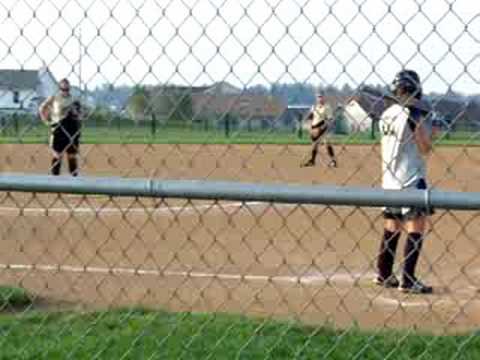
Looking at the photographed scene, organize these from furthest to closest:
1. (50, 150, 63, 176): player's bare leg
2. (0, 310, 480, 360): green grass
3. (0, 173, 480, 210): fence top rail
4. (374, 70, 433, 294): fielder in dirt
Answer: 1. (50, 150, 63, 176): player's bare leg
2. (374, 70, 433, 294): fielder in dirt
3. (0, 310, 480, 360): green grass
4. (0, 173, 480, 210): fence top rail

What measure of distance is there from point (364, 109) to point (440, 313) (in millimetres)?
3589

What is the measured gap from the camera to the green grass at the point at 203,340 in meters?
5.41

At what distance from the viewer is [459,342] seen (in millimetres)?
5711

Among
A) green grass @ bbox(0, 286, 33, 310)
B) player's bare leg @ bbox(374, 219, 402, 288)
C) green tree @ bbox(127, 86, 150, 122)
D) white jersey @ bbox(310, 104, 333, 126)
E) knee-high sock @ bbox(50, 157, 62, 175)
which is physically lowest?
player's bare leg @ bbox(374, 219, 402, 288)

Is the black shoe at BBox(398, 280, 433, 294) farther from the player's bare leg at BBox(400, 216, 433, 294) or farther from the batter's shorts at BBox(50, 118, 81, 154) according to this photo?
the batter's shorts at BBox(50, 118, 81, 154)

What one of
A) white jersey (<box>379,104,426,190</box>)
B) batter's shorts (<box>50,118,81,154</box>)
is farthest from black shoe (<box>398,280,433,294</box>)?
batter's shorts (<box>50,118,81,154</box>)

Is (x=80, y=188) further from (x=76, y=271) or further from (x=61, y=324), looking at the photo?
(x=76, y=271)

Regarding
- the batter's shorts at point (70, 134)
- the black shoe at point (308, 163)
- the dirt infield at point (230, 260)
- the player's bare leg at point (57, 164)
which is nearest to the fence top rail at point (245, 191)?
the batter's shorts at point (70, 134)

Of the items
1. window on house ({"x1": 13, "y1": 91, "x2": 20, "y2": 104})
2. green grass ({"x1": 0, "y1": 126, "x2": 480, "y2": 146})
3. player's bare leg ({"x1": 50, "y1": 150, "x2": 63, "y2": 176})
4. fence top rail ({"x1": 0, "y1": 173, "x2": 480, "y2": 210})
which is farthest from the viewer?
player's bare leg ({"x1": 50, "y1": 150, "x2": 63, "y2": 176})

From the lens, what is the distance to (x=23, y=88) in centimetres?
412

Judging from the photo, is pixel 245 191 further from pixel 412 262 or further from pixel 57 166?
pixel 57 166

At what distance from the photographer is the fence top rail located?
3.39 meters

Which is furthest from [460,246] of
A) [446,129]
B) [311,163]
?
[311,163]

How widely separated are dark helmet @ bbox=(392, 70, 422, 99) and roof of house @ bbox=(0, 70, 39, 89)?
4.67 ft
